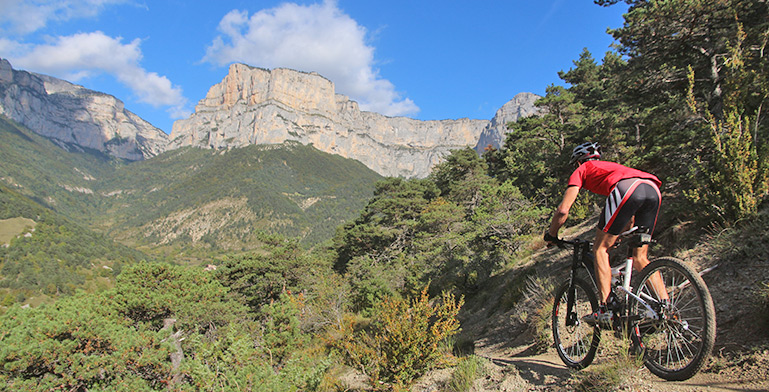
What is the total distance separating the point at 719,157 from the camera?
13.6 ft

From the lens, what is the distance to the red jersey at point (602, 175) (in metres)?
2.63

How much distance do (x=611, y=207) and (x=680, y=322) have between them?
87cm

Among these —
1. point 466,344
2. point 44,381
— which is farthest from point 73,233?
point 466,344

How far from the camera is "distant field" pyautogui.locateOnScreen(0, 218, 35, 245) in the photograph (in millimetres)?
80938

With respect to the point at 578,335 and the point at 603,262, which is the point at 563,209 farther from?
the point at 578,335

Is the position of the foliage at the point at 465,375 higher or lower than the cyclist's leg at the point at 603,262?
lower

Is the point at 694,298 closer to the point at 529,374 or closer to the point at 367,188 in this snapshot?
the point at 529,374

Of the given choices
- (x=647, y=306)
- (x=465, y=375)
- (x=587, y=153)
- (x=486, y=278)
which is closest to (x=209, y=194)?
(x=486, y=278)

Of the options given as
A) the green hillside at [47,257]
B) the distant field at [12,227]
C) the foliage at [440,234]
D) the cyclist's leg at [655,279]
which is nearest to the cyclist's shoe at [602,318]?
the cyclist's leg at [655,279]

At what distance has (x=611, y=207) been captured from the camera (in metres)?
2.61

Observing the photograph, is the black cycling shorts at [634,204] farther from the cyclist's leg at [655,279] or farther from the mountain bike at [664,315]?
the cyclist's leg at [655,279]

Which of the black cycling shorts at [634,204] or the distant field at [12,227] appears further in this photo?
the distant field at [12,227]

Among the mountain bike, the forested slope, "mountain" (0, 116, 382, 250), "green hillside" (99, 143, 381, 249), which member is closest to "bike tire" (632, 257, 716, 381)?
the mountain bike

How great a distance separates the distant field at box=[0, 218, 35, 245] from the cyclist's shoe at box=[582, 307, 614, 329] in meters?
119
